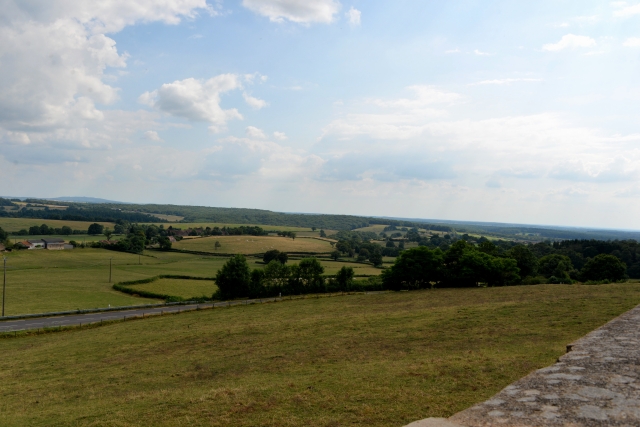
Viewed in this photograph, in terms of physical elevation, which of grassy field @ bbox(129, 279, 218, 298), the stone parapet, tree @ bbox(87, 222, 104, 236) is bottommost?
grassy field @ bbox(129, 279, 218, 298)

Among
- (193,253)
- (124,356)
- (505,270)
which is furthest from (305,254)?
(124,356)

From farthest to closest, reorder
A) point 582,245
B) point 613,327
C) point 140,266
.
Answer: point 582,245 < point 140,266 < point 613,327

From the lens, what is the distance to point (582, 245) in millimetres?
126125

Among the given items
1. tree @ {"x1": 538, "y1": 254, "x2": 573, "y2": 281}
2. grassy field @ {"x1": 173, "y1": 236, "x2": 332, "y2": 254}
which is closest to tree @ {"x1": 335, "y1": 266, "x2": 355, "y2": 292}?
tree @ {"x1": 538, "y1": 254, "x2": 573, "y2": 281}

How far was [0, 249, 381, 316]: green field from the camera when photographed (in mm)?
60344

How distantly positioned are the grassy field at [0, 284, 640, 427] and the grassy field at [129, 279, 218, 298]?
32.9 meters

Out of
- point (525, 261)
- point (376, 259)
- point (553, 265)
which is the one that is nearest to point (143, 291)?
point (376, 259)

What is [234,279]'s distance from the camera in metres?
68.8

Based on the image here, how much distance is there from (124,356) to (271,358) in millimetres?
12107

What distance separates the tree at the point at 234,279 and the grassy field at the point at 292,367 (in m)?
29.3

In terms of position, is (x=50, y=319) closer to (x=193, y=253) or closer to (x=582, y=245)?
(x=193, y=253)

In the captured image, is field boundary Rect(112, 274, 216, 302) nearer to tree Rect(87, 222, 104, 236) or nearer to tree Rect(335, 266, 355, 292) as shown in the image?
tree Rect(335, 266, 355, 292)

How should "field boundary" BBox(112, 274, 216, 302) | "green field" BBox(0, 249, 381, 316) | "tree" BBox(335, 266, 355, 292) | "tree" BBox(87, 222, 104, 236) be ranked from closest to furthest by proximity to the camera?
"green field" BBox(0, 249, 381, 316)
"field boundary" BBox(112, 274, 216, 302)
"tree" BBox(335, 266, 355, 292)
"tree" BBox(87, 222, 104, 236)

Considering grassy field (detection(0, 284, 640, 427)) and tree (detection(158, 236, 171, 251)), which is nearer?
grassy field (detection(0, 284, 640, 427))
